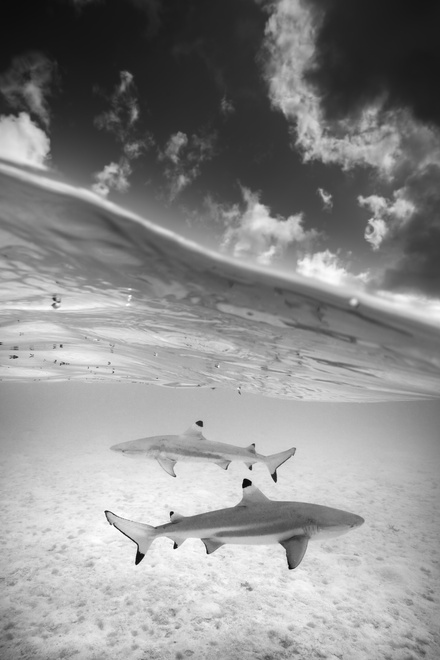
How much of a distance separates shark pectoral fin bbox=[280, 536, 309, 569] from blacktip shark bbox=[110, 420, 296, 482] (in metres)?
2.41

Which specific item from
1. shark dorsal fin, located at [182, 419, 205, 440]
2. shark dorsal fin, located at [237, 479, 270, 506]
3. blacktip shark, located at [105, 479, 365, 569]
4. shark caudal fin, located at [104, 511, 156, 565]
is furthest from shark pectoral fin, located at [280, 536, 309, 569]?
shark dorsal fin, located at [182, 419, 205, 440]

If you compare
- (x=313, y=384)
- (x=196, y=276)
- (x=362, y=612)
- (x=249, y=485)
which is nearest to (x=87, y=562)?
(x=249, y=485)

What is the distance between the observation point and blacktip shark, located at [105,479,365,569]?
15.0 ft

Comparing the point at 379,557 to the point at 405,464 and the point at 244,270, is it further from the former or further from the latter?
the point at 405,464

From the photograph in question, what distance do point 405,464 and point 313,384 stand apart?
1305cm

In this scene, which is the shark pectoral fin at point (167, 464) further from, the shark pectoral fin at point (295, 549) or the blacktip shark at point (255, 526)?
the shark pectoral fin at point (295, 549)

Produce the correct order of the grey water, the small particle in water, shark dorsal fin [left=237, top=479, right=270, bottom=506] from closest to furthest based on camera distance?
shark dorsal fin [left=237, top=479, right=270, bottom=506], the grey water, the small particle in water

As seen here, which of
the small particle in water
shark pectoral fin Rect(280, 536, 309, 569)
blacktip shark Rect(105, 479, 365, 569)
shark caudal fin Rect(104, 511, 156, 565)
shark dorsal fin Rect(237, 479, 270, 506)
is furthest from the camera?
the small particle in water

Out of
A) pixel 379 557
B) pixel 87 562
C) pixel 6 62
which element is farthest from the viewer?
pixel 379 557

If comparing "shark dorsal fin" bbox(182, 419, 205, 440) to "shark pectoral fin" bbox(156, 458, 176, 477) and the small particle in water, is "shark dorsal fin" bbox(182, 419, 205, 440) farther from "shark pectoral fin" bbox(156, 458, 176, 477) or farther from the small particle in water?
the small particle in water

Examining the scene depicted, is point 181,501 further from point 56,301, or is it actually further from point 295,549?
point 295,549

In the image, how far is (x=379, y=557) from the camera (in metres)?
9.21

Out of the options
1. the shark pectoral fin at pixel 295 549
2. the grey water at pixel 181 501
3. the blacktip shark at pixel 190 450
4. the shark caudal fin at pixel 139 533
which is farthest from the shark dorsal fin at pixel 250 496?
the grey water at pixel 181 501

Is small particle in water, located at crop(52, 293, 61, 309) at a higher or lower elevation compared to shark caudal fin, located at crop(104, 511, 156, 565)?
higher
